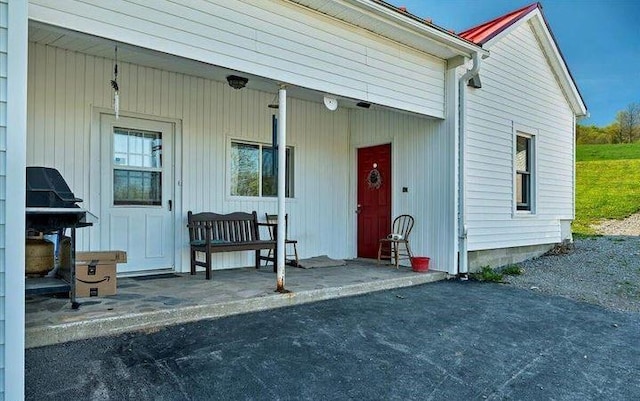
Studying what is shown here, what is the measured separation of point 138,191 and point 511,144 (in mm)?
6080

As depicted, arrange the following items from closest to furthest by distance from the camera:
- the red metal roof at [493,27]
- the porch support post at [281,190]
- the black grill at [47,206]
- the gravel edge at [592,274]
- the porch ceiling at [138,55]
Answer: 1. the black grill at [47,206]
2. the porch ceiling at [138,55]
3. the porch support post at [281,190]
4. the gravel edge at [592,274]
5. the red metal roof at [493,27]

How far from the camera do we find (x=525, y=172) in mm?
7672

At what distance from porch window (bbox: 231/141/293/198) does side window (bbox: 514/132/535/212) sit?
4232 mm

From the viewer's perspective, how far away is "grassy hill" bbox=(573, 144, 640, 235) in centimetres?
1242

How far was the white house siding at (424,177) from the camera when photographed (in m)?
6.13

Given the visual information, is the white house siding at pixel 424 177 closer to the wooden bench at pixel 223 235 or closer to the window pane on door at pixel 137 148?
the wooden bench at pixel 223 235

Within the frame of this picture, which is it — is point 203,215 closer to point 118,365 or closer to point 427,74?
point 118,365

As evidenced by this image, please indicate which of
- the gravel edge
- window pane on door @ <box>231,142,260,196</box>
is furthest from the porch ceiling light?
the gravel edge

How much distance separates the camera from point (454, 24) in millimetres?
14891

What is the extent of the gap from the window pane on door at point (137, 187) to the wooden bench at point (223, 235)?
0.54m

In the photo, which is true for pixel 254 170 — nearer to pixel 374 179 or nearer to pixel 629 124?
pixel 374 179

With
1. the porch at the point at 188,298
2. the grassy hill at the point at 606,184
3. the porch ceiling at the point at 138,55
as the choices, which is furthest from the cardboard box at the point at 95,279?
the grassy hill at the point at 606,184

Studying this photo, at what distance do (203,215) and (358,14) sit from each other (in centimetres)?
329

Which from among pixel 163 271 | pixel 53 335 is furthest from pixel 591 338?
pixel 163 271
